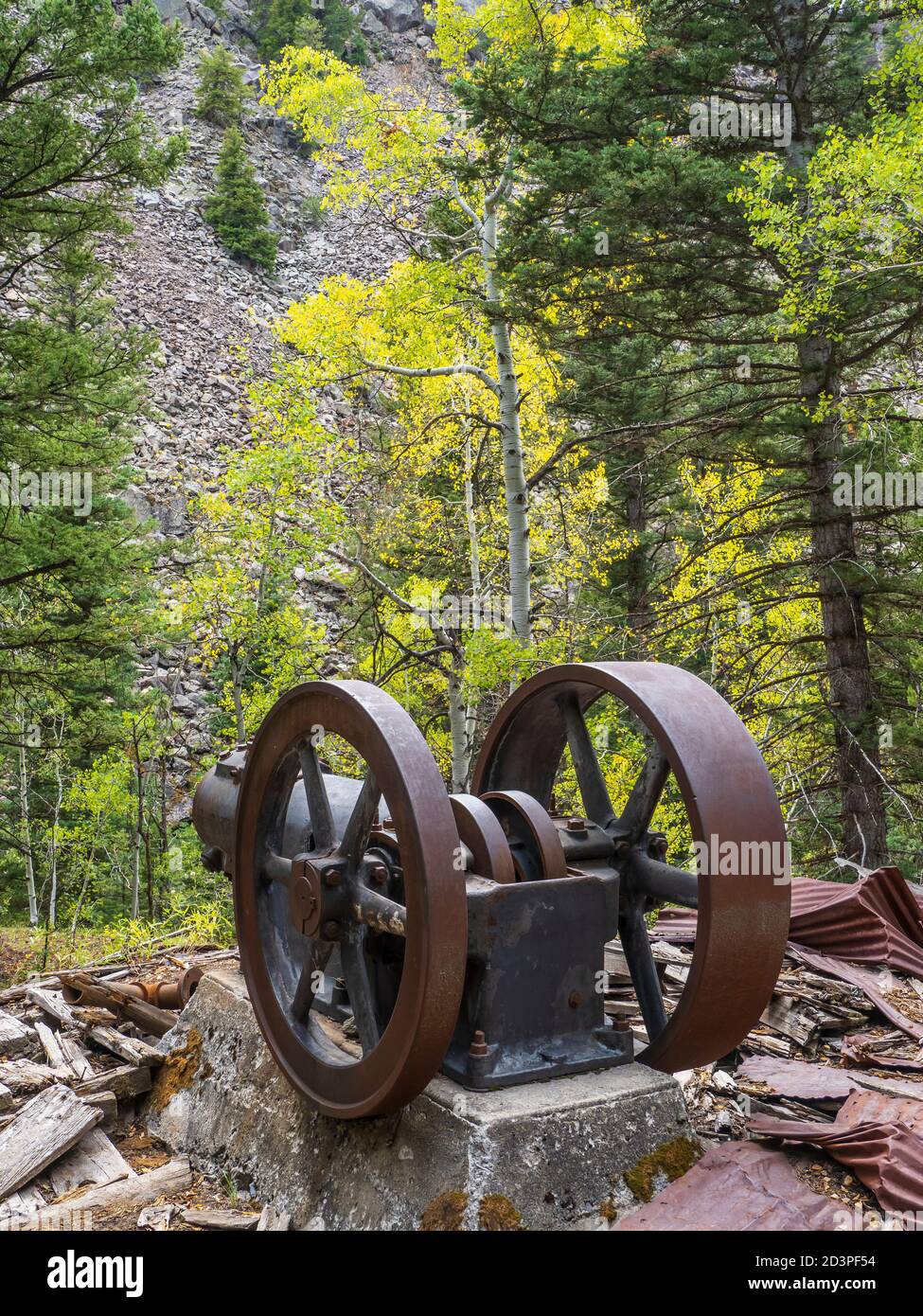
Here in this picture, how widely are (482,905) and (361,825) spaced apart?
21.1 inches

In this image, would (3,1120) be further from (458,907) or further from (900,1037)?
(900,1037)

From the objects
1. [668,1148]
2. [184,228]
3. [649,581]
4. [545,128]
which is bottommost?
[668,1148]

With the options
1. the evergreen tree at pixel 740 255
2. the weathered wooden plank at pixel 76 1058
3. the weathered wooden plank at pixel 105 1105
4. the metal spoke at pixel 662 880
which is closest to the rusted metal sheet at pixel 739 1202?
the metal spoke at pixel 662 880

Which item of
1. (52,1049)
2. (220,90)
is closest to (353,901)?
(52,1049)

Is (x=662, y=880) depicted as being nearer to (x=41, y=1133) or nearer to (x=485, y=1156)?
(x=485, y=1156)

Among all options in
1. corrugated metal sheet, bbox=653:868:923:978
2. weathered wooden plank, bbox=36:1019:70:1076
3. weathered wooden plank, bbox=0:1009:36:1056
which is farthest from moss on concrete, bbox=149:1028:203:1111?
corrugated metal sheet, bbox=653:868:923:978

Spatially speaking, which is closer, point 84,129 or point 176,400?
point 84,129

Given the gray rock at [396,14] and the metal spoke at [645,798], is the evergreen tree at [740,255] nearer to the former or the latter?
the metal spoke at [645,798]

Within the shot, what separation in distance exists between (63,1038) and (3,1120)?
90 centimetres

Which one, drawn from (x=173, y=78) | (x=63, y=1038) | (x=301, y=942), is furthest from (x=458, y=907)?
(x=173, y=78)

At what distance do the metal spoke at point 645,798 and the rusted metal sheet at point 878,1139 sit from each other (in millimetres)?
1118

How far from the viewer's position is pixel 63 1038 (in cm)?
524

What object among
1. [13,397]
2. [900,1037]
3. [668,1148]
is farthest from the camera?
[13,397]

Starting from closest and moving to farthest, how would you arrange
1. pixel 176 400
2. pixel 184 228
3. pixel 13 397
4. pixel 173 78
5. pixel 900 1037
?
pixel 900 1037
pixel 13 397
pixel 176 400
pixel 184 228
pixel 173 78
